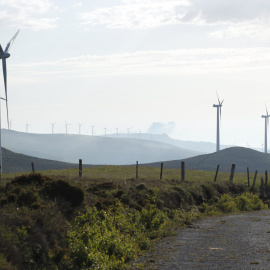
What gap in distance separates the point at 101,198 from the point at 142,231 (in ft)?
10.5

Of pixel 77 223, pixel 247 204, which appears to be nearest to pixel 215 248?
pixel 77 223

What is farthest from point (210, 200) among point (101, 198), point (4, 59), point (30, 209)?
point (4, 59)

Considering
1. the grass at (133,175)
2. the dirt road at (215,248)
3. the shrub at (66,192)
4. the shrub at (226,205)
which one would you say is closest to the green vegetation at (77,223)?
the shrub at (66,192)

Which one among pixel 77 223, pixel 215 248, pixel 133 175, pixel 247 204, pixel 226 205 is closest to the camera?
pixel 77 223

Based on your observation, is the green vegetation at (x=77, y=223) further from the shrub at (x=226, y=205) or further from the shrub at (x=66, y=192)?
the shrub at (x=226, y=205)

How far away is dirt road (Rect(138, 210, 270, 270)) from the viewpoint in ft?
54.5

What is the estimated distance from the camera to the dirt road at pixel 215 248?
54.5ft

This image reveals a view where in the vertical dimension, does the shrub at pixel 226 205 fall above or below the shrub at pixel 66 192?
below

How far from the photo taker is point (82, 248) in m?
16.5

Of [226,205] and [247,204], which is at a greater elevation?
[226,205]

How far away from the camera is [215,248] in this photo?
1956 centimetres

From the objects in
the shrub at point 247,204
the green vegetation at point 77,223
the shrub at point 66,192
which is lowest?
the shrub at point 247,204

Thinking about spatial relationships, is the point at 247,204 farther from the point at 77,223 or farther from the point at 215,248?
the point at 77,223

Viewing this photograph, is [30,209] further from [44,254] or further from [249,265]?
[249,265]
